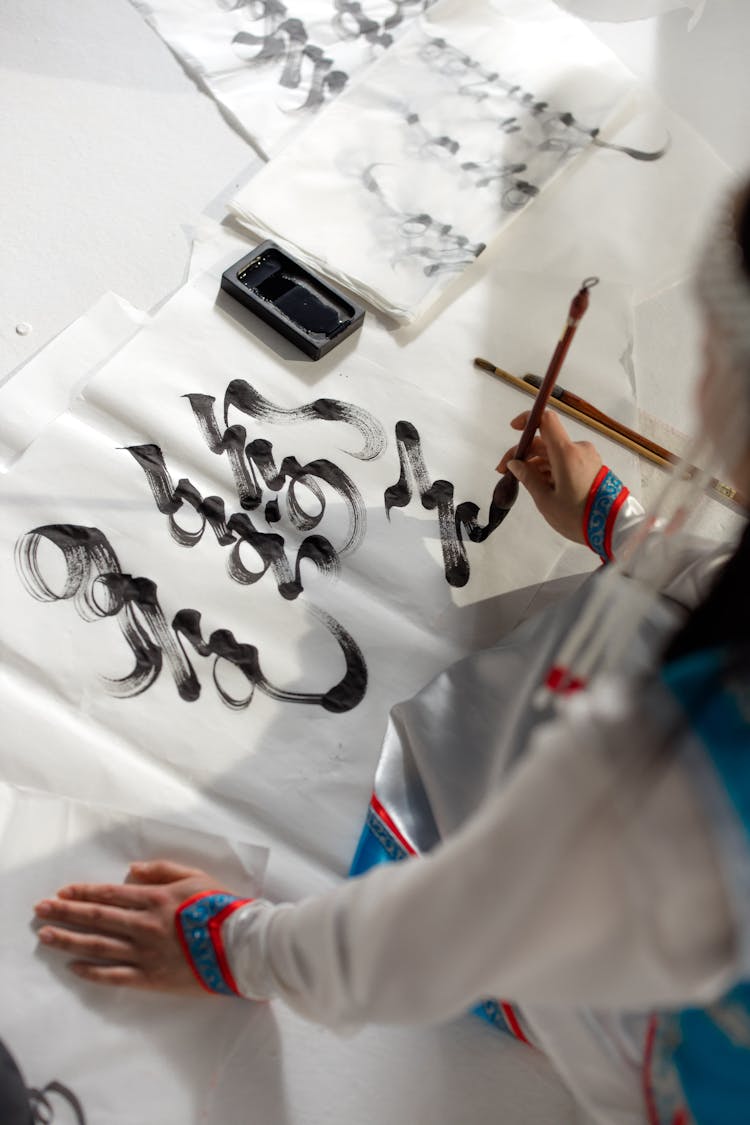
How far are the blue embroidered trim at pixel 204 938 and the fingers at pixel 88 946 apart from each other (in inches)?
1.4

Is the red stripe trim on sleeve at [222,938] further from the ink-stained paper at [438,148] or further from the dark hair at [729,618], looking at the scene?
the ink-stained paper at [438,148]

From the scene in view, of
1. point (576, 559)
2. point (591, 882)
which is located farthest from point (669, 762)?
point (576, 559)

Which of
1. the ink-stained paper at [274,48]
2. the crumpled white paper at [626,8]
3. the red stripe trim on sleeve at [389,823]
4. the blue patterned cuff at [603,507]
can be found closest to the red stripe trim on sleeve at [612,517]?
the blue patterned cuff at [603,507]

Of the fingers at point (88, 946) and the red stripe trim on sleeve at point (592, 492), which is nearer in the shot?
the fingers at point (88, 946)

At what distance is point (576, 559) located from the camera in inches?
30.7

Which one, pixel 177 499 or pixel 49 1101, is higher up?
pixel 177 499

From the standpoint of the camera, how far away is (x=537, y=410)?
2.25 feet

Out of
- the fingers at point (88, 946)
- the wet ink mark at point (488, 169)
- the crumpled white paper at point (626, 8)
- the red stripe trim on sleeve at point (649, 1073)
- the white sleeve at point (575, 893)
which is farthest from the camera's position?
the crumpled white paper at point (626, 8)

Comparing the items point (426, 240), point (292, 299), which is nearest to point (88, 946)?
point (292, 299)

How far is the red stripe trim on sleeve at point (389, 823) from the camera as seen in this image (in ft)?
2.06

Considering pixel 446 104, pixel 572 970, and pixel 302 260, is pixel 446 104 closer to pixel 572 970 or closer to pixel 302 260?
pixel 302 260

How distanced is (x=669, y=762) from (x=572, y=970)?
3.5 inches

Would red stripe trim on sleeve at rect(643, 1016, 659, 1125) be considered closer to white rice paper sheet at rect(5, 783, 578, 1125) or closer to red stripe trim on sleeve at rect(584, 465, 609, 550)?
white rice paper sheet at rect(5, 783, 578, 1125)

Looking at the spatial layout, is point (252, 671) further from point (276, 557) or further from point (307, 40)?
point (307, 40)
